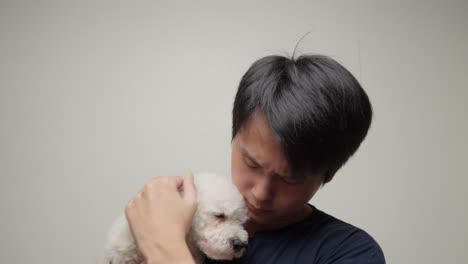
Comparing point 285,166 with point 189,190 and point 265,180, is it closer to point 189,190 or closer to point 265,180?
point 265,180

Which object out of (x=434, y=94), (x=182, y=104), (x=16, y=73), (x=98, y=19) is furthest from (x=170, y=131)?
(x=434, y=94)

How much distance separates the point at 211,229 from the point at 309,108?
36cm

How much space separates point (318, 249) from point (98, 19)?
1282 millimetres

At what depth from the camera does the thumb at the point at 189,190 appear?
2.60ft

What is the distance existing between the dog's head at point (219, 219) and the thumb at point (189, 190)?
1.6 inches

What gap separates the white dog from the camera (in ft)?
2.73

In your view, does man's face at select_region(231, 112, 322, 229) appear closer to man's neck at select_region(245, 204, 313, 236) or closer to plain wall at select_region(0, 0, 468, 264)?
man's neck at select_region(245, 204, 313, 236)

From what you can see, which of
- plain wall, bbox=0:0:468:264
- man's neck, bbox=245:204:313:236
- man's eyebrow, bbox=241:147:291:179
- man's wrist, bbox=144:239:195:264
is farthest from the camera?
plain wall, bbox=0:0:468:264

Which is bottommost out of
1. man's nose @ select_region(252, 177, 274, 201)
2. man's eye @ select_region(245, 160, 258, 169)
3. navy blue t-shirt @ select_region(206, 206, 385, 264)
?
navy blue t-shirt @ select_region(206, 206, 385, 264)

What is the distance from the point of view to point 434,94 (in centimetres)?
165

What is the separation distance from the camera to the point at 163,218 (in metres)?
0.74

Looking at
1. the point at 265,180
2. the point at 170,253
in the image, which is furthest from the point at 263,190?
the point at 170,253

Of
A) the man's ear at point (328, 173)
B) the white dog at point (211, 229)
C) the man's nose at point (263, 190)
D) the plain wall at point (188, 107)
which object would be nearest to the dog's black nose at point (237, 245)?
the white dog at point (211, 229)

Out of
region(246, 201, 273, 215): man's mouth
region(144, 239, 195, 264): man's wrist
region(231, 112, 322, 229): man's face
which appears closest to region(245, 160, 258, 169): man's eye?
region(231, 112, 322, 229): man's face
